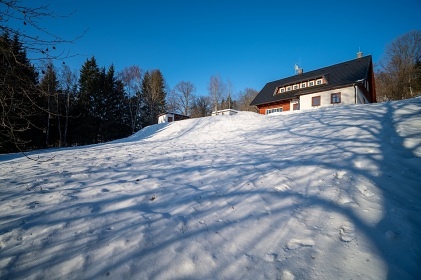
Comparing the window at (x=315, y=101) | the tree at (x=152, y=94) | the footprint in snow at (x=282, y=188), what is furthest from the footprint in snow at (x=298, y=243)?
the tree at (x=152, y=94)

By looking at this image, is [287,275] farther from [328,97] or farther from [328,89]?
[328,89]

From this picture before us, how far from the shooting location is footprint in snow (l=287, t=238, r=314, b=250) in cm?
228

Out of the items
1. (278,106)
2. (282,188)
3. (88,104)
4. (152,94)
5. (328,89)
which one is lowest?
(282,188)

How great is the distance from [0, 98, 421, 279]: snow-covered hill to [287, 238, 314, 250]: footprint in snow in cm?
1

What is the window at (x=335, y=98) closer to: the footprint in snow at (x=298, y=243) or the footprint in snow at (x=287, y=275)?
the footprint in snow at (x=298, y=243)

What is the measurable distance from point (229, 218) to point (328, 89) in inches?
928

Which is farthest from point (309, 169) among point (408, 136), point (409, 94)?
point (409, 94)

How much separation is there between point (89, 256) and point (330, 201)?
3.59 metres

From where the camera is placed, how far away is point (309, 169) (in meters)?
4.11

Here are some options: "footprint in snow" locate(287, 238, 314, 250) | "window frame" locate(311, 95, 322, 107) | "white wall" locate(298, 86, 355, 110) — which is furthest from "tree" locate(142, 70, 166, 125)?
"footprint in snow" locate(287, 238, 314, 250)

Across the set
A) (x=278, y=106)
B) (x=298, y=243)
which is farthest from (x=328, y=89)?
(x=298, y=243)

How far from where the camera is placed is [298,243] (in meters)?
2.34

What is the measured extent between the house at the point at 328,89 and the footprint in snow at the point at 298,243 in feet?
72.8

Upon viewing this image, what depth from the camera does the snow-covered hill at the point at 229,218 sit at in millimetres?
2027
